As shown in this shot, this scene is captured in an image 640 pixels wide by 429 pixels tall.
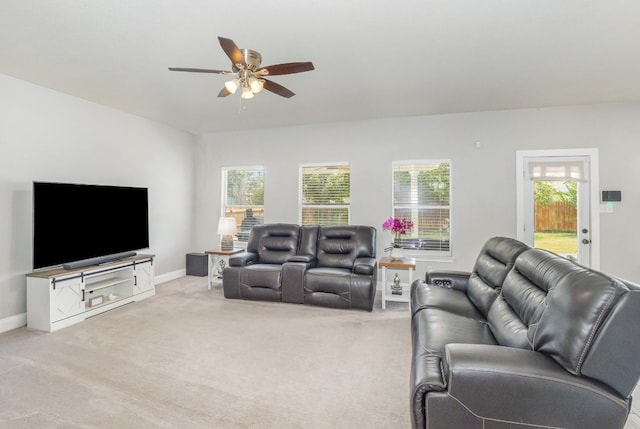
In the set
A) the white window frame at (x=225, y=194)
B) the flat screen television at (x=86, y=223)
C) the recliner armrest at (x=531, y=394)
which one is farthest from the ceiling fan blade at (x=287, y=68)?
the white window frame at (x=225, y=194)

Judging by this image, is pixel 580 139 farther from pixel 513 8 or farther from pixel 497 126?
pixel 513 8

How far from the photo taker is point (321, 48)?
9.30 ft

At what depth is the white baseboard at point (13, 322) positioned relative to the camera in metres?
3.38

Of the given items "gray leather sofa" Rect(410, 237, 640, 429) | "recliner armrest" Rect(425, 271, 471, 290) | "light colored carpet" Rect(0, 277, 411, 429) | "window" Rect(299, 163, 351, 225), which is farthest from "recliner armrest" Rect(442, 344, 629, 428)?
"window" Rect(299, 163, 351, 225)

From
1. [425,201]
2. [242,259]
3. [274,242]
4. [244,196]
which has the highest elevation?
[244,196]

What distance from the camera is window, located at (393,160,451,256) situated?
195 inches

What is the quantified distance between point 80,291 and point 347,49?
153 inches

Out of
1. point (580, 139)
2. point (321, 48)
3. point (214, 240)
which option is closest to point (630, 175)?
point (580, 139)

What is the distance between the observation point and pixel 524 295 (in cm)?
209

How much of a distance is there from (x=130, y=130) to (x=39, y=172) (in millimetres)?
1453

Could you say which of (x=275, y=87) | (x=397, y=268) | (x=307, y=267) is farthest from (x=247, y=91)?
(x=397, y=268)

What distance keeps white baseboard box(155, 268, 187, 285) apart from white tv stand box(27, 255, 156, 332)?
2.76 ft

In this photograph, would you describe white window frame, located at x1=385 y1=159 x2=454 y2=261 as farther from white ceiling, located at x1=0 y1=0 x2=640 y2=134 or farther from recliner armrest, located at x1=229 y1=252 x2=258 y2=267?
recliner armrest, located at x1=229 y1=252 x2=258 y2=267

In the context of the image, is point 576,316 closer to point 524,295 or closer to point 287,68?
point 524,295
